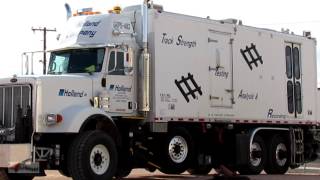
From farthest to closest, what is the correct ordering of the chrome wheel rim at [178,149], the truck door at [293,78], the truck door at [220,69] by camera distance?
the truck door at [293,78] → the truck door at [220,69] → the chrome wheel rim at [178,149]

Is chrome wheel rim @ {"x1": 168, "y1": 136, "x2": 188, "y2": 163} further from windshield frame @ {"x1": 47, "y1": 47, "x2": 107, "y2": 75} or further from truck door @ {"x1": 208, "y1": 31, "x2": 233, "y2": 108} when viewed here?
windshield frame @ {"x1": 47, "y1": 47, "x2": 107, "y2": 75}

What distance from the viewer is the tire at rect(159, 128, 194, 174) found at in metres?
16.2

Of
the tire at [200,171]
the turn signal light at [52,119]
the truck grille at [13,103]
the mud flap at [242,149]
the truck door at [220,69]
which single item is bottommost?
the tire at [200,171]

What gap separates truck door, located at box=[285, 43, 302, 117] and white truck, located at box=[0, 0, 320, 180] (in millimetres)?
34

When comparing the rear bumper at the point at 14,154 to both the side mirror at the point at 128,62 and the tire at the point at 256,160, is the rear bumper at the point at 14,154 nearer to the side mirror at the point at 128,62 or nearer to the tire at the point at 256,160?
the side mirror at the point at 128,62

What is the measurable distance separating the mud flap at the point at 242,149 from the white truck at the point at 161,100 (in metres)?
0.03

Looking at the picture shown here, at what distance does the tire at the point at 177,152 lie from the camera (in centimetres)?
1622

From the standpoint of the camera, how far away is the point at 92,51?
15398 millimetres

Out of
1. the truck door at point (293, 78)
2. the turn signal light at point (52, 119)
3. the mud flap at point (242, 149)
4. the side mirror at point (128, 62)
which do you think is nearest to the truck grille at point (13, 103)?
the turn signal light at point (52, 119)

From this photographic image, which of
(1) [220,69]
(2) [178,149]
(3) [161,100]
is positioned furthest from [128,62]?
(1) [220,69]

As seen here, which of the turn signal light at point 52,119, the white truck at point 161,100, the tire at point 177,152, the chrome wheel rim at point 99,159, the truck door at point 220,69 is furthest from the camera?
the truck door at point 220,69

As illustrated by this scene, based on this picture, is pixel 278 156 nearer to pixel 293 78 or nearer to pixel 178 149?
pixel 293 78

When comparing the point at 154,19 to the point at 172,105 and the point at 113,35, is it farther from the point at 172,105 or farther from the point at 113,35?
the point at 172,105

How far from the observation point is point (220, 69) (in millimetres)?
17859
